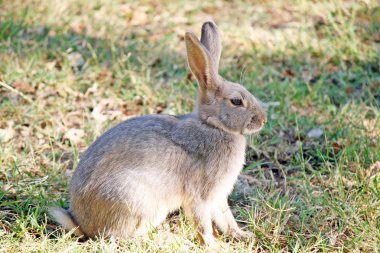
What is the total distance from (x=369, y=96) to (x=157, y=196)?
10.0ft

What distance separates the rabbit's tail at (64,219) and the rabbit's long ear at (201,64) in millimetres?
1219

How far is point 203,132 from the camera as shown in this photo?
13.8ft

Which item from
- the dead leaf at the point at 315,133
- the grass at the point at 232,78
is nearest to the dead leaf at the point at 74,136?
the grass at the point at 232,78

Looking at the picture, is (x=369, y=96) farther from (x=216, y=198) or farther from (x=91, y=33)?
(x=91, y=33)

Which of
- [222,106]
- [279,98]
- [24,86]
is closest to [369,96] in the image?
[279,98]

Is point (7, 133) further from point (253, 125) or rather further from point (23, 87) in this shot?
point (253, 125)

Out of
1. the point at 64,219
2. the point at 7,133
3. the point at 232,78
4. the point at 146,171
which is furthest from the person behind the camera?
the point at 232,78

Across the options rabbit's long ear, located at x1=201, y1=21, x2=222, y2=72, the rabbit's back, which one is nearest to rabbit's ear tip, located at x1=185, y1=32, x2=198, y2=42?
rabbit's long ear, located at x1=201, y1=21, x2=222, y2=72

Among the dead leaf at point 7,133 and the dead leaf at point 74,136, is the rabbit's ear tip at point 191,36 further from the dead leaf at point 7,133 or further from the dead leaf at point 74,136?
the dead leaf at point 7,133

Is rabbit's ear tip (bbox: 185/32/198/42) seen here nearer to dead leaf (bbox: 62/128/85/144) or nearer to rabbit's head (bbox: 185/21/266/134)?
rabbit's head (bbox: 185/21/266/134)

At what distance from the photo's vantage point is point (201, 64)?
4168 mm

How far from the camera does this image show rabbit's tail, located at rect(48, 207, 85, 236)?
4133 millimetres

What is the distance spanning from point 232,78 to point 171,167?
2.70 m

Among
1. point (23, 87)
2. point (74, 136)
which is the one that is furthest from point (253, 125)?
point (23, 87)
